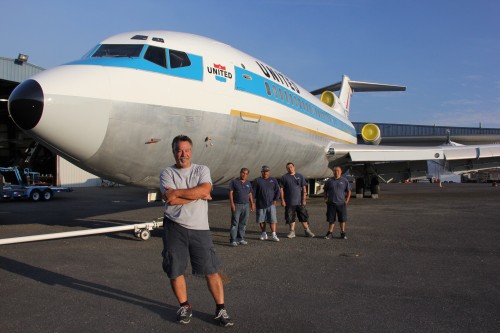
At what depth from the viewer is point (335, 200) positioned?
8820mm

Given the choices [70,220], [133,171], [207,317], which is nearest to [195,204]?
[207,317]

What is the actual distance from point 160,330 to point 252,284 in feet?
5.45

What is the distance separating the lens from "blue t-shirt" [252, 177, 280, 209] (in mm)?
8578

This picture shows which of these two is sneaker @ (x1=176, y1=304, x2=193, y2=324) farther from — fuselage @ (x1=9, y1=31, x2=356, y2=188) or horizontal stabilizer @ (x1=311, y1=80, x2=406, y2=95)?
horizontal stabilizer @ (x1=311, y1=80, x2=406, y2=95)

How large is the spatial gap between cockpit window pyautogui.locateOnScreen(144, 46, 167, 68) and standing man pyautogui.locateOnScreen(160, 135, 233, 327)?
4.06 meters

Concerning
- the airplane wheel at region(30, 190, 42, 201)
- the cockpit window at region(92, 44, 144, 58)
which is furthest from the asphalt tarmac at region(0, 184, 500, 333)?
the airplane wheel at region(30, 190, 42, 201)

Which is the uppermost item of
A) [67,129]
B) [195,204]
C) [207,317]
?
[67,129]

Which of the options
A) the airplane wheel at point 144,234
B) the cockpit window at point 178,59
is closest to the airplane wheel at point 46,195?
the airplane wheel at point 144,234

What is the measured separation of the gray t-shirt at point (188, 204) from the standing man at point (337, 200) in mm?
5123

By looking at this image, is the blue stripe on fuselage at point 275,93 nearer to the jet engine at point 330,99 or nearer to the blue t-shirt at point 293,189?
the blue t-shirt at point 293,189

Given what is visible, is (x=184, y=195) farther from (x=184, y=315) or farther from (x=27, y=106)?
(x=27, y=106)

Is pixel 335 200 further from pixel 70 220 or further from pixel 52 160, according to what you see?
pixel 52 160

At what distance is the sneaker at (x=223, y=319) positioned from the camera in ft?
12.1

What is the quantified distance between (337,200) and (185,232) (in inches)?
217
